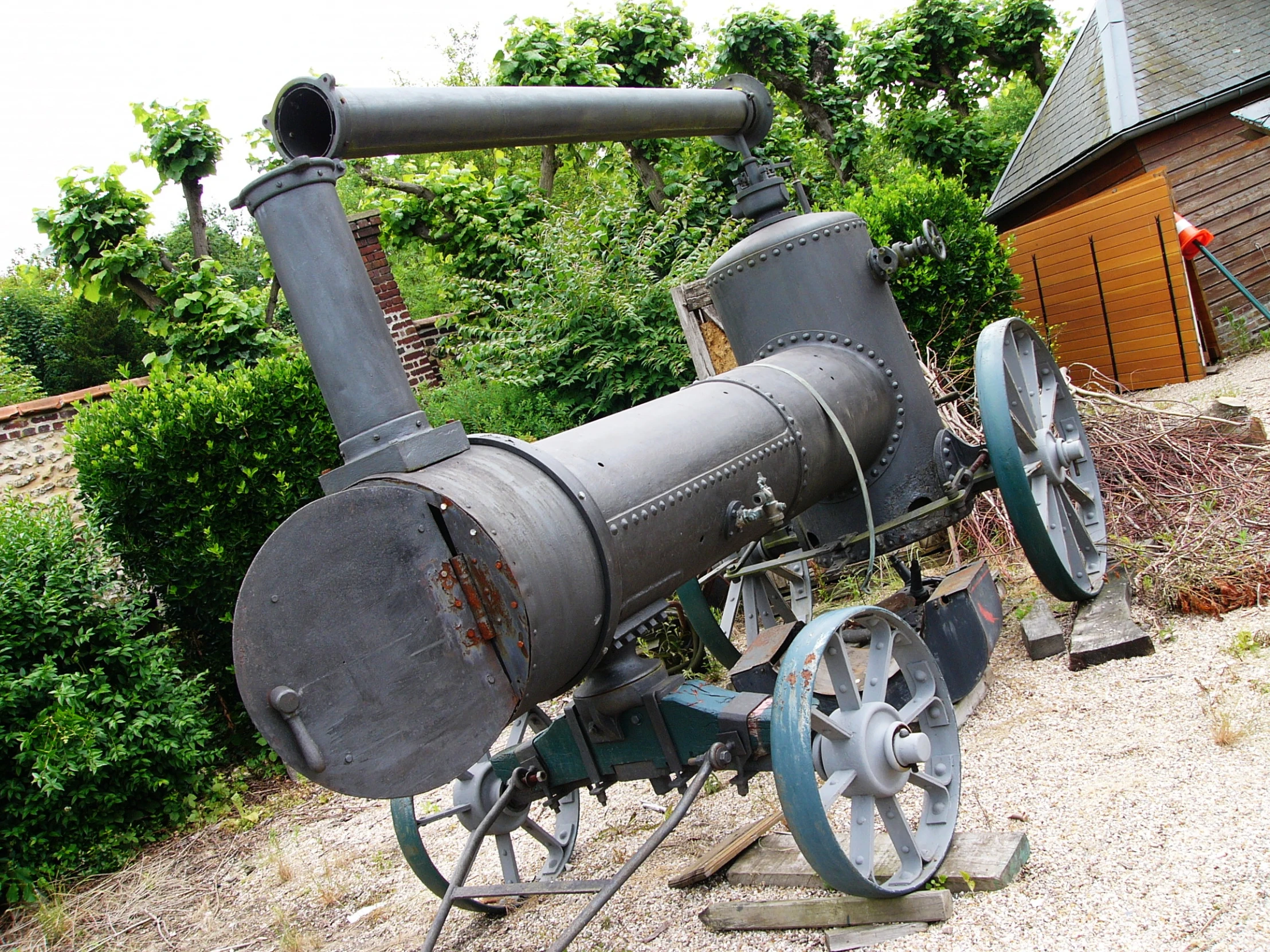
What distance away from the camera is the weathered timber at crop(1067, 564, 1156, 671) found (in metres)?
3.67

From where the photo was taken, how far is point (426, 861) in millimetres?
3049

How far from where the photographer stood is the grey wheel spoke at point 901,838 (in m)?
2.48

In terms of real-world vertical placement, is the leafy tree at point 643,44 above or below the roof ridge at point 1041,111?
above

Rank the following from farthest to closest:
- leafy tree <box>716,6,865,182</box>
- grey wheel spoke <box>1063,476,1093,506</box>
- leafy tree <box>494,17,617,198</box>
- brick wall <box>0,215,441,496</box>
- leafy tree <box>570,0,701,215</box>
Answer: leafy tree <box>716,6,865,182</box> → leafy tree <box>570,0,701,215</box> → leafy tree <box>494,17,617,198</box> → brick wall <box>0,215,441,496</box> → grey wheel spoke <box>1063,476,1093,506</box>

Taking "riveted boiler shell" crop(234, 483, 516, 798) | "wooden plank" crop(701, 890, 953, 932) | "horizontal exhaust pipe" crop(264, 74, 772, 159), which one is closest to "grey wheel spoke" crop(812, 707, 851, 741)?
"wooden plank" crop(701, 890, 953, 932)

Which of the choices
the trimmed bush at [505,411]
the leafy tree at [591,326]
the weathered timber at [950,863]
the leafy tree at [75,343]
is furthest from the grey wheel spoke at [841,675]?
the leafy tree at [75,343]

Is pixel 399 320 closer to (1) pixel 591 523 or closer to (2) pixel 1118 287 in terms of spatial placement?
(2) pixel 1118 287

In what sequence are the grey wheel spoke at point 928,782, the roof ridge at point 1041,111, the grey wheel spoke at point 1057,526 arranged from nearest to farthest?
the grey wheel spoke at point 928,782 < the grey wheel spoke at point 1057,526 < the roof ridge at point 1041,111

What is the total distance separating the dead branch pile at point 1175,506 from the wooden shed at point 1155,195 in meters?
2.71

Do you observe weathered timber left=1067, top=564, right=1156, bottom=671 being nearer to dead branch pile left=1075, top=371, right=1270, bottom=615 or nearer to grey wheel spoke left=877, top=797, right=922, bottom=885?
dead branch pile left=1075, top=371, right=1270, bottom=615

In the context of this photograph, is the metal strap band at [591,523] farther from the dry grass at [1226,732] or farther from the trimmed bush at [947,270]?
the trimmed bush at [947,270]

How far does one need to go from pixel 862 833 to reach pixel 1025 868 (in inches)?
16.7

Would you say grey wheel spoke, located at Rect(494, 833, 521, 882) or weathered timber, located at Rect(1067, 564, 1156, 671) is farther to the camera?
weathered timber, located at Rect(1067, 564, 1156, 671)

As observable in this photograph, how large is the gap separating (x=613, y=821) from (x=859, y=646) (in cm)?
113
